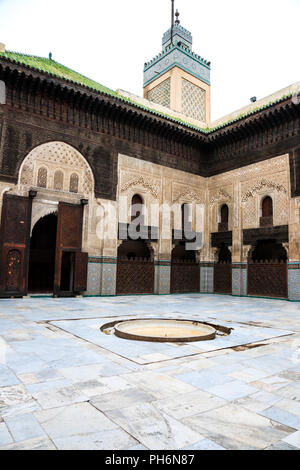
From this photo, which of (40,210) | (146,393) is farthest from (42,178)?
(146,393)

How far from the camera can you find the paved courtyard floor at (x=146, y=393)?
1534 mm

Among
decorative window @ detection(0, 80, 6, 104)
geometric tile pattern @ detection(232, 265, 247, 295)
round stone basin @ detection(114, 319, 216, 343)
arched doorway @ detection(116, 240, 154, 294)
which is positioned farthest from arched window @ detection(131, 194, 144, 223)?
round stone basin @ detection(114, 319, 216, 343)

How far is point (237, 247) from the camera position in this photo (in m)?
11.5

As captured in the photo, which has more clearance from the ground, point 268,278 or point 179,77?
point 179,77

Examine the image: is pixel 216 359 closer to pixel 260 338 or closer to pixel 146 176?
pixel 260 338

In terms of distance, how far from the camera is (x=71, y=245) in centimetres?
946

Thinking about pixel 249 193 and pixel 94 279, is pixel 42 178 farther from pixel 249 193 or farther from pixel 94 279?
pixel 249 193

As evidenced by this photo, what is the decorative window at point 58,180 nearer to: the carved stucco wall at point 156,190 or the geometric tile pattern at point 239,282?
the carved stucco wall at point 156,190

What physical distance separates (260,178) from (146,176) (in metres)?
3.76

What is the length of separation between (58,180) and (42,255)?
3972 millimetres

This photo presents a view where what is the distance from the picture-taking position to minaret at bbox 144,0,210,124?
1574 centimetres

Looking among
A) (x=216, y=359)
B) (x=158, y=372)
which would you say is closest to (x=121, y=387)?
(x=158, y=372)

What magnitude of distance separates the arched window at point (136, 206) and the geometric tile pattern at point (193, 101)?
22.0 ft

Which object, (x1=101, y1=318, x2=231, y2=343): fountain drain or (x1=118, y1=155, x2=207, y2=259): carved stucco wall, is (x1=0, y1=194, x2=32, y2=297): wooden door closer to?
(x1=118, y1=155, x2=207, y2=259): carved stucco wall
